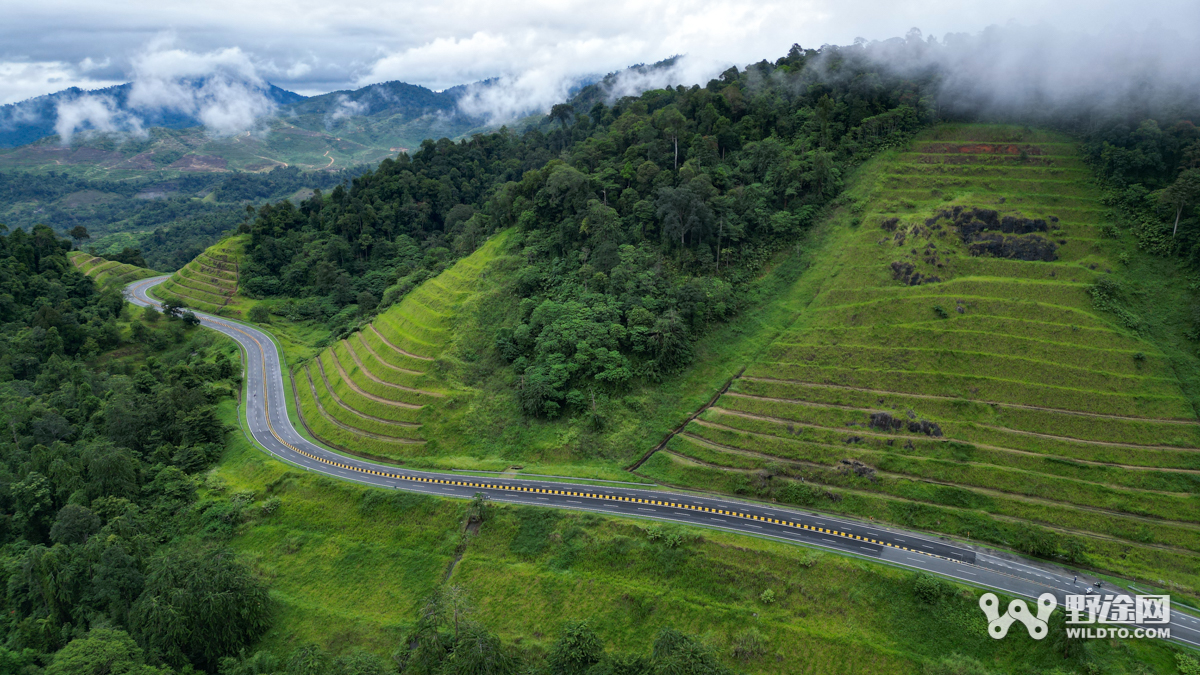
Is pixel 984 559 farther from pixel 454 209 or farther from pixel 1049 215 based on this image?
pixel 454 209

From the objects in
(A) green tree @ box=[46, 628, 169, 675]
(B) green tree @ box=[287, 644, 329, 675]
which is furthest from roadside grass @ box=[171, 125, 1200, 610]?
(A) green tree @ box=[46, 628, 169, 675]

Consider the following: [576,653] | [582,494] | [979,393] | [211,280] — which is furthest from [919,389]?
[211,280]

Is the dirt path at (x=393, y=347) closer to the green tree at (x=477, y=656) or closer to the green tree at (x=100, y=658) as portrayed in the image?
the green tree at (x=100, y=658)

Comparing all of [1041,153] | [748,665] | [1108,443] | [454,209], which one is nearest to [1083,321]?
[1108,443]

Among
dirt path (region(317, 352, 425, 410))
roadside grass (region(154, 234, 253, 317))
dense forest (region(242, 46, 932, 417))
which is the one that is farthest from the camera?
roadside grass (region(154, 234, 253, 317))

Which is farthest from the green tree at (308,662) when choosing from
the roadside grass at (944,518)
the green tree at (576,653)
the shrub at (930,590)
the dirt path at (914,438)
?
the shrub at (930,590)

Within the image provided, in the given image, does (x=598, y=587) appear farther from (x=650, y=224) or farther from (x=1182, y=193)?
(x=1182, y=193)

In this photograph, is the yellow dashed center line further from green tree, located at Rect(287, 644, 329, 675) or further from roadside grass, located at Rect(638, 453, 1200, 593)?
green tree, located at Rect(287, 644, 329, 675)
